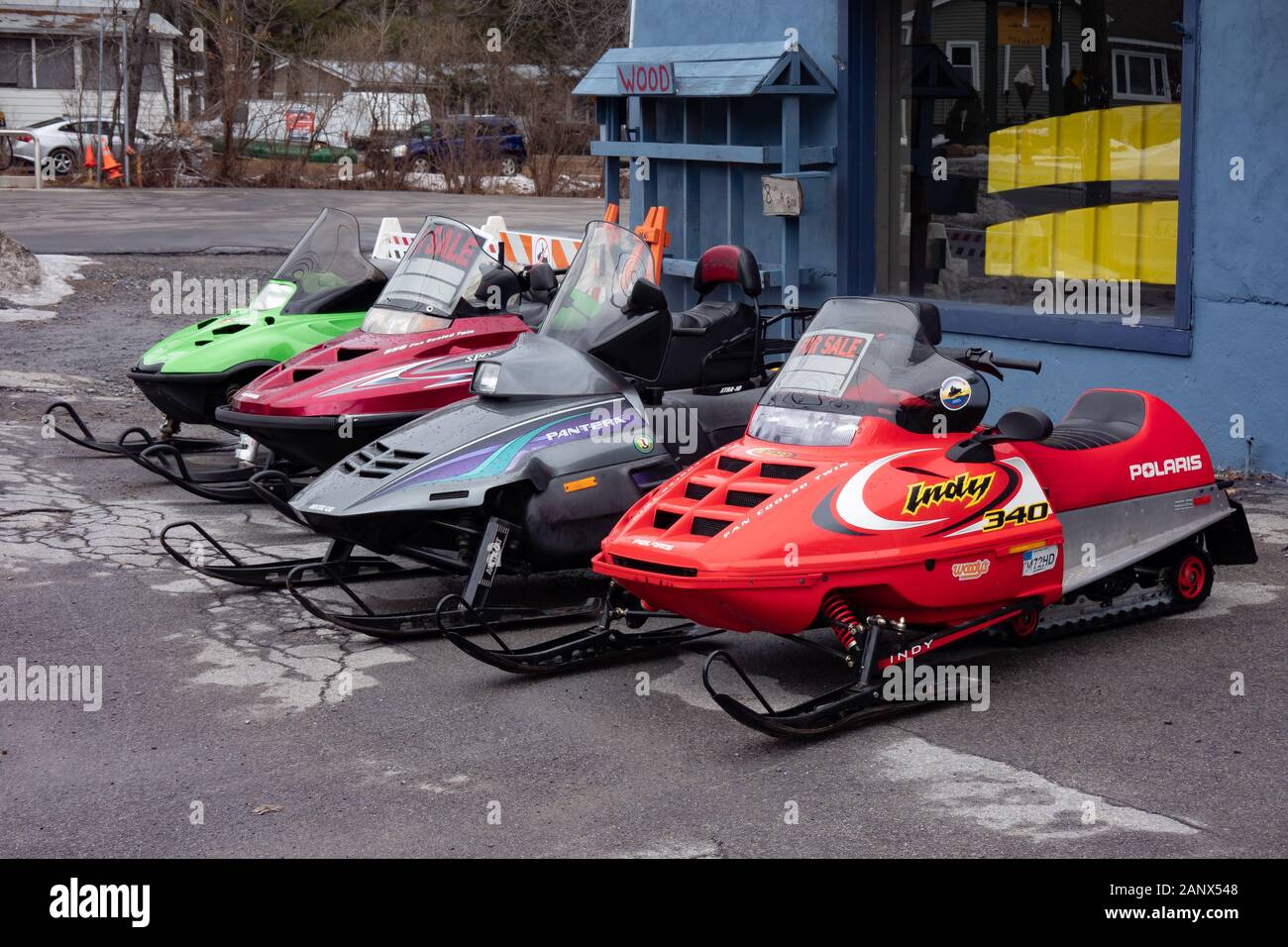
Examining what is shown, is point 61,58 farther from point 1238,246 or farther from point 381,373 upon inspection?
point 1238,246

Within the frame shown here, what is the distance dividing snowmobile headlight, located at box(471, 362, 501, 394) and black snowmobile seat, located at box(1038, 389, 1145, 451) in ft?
8.30

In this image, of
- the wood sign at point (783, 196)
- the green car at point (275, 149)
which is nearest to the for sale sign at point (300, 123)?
the green car at point (275, 149)

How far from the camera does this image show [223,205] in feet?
86.2

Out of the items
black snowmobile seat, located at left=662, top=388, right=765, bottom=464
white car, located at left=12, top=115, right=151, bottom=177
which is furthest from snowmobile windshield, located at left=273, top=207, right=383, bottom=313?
white car, located at left=12, top=115, right=151, bottom=177

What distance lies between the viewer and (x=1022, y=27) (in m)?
10.6

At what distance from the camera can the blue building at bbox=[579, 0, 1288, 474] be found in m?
9.00

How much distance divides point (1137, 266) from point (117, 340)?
9.47 m

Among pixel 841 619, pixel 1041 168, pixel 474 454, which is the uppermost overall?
pixel 1041 168

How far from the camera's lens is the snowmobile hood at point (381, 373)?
27.4ft

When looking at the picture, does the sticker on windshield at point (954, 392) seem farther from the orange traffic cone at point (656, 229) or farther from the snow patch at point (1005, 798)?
the orange traffic cone at point (656, 229)

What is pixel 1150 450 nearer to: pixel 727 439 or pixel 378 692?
pixel 727 439

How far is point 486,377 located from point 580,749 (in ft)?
7.73

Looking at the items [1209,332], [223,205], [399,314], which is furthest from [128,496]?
[223,205]

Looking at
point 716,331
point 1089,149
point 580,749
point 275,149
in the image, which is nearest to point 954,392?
point 580,749
